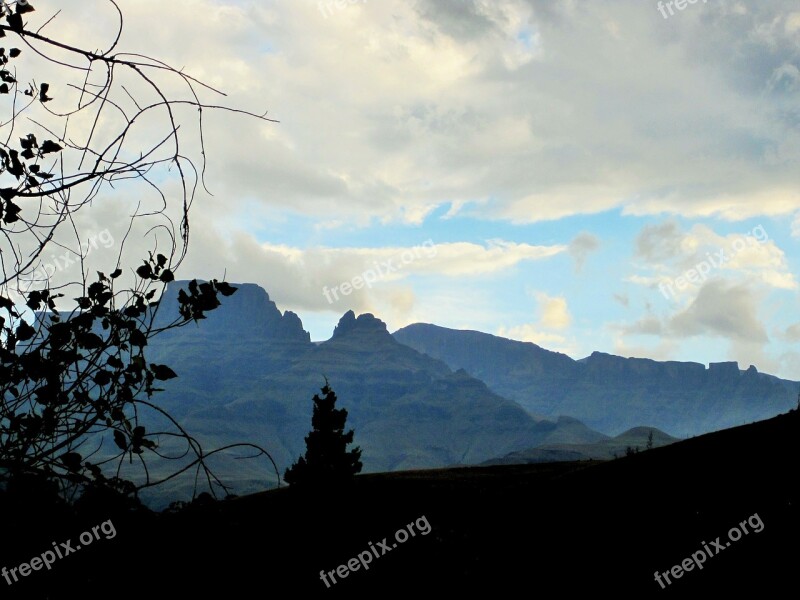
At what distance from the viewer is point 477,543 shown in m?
9.31

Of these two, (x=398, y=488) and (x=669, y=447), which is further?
(x=669, y=447)

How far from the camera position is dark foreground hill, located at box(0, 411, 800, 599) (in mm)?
6039

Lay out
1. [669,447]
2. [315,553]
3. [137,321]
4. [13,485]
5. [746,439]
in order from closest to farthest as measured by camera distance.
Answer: [13,485] → [137,321] → [315,553] → [746,439] → [669,447]

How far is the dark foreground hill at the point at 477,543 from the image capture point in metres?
6.04

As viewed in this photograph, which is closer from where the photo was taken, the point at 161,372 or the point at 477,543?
the point at 161,372

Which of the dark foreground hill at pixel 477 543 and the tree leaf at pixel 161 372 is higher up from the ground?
the tree leaf at pixel 161 372

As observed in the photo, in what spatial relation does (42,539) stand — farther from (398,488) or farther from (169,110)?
(398,488)

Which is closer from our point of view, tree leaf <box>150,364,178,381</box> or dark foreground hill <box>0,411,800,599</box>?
tree leaf <box>150,364,178,381</box>

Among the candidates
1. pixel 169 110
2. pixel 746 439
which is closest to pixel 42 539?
pixel 169 110

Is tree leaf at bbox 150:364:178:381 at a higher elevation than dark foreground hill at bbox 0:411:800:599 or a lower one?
higher

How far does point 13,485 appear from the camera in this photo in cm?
416

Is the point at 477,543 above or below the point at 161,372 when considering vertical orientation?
below

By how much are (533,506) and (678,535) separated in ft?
9.73

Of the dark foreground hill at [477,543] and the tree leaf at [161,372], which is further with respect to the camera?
the dark foreground hill at [477,543]
